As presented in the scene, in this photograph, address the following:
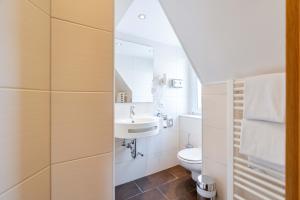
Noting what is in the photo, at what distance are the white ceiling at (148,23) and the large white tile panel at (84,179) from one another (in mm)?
1440

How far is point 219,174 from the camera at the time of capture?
140cm

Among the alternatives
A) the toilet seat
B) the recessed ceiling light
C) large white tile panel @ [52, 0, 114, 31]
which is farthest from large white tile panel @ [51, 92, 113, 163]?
the toilet seat

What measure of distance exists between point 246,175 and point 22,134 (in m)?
1.30

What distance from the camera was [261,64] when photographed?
1036mm

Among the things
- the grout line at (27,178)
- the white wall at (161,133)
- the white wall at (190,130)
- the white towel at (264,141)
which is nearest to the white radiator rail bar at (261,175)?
the white towel at (264,141)

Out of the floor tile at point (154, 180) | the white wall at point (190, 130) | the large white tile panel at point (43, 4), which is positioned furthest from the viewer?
the white wall at point (190, 130)

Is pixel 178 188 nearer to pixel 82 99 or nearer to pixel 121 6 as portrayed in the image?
pixel 82 99

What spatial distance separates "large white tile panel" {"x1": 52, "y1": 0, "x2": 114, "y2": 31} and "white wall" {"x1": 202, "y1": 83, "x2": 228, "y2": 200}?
104 centimetres

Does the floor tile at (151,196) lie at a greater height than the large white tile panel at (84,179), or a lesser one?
lesser

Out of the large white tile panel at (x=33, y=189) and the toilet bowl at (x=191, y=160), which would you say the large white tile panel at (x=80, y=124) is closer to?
the large white tile panel at (x=33, y=189)

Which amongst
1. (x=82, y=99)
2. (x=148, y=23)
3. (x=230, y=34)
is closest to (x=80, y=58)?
(x=82, y=99)

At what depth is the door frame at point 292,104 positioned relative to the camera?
40 cm

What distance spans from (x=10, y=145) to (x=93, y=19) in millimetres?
489

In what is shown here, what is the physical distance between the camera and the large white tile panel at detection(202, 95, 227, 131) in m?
1.34
